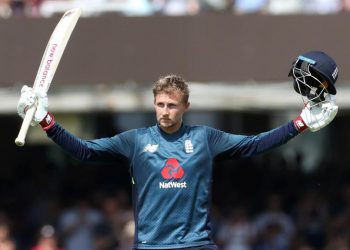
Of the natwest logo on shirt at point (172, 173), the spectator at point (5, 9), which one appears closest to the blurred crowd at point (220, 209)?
the spectator at point (5, 9)

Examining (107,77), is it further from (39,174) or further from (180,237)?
(180,237)

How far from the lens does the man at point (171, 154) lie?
20.5ft

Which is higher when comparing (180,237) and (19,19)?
(19,19)

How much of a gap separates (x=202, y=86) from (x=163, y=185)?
5.99m

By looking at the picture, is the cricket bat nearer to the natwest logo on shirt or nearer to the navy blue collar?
the navy blue collar

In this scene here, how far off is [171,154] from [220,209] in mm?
7327

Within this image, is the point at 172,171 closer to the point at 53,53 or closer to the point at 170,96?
the point at 170,96

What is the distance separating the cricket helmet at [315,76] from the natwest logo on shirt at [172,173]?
0.96 metres

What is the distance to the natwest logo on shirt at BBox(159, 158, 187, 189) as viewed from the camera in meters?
6.25

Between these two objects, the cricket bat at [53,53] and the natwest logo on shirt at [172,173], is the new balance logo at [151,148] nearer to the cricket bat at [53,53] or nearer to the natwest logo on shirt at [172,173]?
the natwest logo on shirt at [172,173]

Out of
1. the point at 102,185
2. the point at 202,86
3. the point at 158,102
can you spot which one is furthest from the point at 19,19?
the point at 158,102

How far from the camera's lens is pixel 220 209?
13.6m

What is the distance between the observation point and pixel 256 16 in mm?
11664

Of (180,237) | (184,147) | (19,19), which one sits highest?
(19,19)
